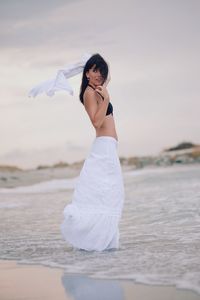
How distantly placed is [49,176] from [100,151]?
475 inches

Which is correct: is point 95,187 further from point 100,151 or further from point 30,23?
point 30,23

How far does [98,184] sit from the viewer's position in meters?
4.96

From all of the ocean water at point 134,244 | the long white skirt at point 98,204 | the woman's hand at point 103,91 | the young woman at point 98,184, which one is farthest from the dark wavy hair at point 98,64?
the ocean water at point 134,244

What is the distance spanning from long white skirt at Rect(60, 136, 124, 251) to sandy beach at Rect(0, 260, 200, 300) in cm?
72

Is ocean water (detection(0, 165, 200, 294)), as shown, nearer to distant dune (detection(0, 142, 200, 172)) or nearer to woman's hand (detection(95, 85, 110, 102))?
woman's hand (detection(95, 85, 110, 102))

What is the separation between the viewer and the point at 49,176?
1698 centimetres

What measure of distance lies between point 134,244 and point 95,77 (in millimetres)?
1248

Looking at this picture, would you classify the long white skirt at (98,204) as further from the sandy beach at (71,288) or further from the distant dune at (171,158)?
the distant dune at (171,158)

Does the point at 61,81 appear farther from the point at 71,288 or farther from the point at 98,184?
the point at 71,288

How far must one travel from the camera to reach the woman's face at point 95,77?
500 centimetres

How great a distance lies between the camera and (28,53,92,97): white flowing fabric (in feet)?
16.6

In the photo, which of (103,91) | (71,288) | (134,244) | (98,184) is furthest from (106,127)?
(71,288)

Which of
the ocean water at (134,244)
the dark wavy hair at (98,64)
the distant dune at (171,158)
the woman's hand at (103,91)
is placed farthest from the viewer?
the distant dune at (171,158)

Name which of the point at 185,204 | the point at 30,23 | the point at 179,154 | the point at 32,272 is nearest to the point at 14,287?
the point at 32,272
